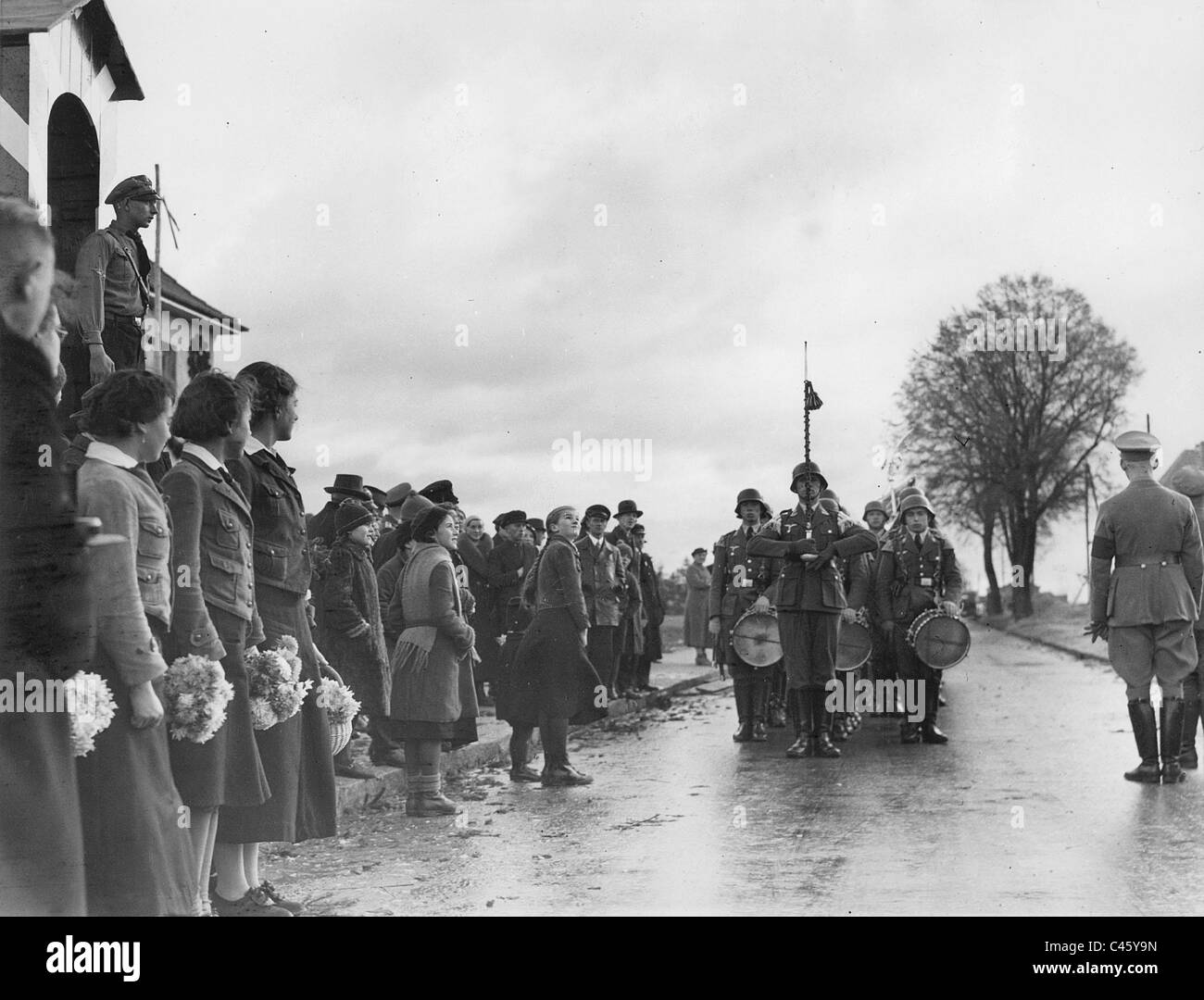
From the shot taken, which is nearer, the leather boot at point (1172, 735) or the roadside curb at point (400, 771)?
the roadside curb at point (400, 771)

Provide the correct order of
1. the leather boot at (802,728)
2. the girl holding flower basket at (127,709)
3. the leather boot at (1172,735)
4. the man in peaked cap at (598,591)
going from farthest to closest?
the man in peaked cap at (598,591), the leather boot at (802,728), the leather boot at (1172,735), the girl holding flower basket at (127,709)

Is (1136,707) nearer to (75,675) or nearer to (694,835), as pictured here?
(694,835)

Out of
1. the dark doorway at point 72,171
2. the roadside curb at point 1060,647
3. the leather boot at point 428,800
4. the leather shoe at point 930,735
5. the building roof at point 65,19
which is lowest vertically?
the roadside curb at point 1060,647

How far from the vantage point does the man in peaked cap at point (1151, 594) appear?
9711mm

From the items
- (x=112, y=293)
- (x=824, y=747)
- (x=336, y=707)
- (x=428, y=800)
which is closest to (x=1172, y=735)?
(x=824, y=747)

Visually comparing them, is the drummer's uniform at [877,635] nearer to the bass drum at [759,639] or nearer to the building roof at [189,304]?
the bass drum at [759,639]

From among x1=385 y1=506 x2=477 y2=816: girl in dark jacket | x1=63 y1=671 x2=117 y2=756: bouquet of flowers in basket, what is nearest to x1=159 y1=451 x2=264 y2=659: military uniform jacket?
x1=63 y1=671 x2=117 y2=756: bouquet of flowers in basket

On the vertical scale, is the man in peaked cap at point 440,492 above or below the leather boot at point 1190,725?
above

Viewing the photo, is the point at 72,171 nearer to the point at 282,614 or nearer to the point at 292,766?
the point at 282,614

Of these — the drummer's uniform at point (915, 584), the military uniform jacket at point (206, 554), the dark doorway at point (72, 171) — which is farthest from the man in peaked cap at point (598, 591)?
the military uniform jacket at point (206, 554)

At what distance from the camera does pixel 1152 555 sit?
32.0 ft

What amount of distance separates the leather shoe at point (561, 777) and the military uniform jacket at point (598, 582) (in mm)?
4196

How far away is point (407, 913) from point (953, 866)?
2.45 metres
